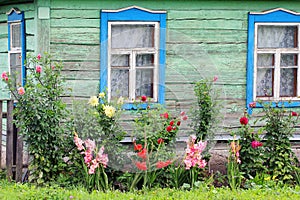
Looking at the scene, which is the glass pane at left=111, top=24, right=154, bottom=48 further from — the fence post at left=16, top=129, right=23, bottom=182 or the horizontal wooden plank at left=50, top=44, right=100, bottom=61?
the fence post at left=16, top=129, right=23, bottom=182

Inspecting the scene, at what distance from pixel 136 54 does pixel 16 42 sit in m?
2.26

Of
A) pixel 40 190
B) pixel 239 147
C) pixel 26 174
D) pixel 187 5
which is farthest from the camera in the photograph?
pixel 187 5

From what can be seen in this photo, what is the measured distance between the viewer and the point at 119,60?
364 inches

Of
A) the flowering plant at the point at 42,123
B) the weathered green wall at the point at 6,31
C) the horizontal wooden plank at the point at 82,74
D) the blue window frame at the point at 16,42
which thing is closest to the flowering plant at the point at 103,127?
the flowering plant at the point at 42,123

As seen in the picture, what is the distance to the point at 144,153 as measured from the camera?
7.62 meters

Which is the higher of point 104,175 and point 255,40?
point 255,40

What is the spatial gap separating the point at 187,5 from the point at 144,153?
2.87 metres

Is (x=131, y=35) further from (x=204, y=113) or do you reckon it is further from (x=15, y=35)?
(x=15, y=35)

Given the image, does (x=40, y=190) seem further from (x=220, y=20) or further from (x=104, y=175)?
(x=220, y=20)

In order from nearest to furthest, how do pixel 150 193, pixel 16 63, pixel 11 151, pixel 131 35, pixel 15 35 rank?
pixel 150 193, pixel 11 151, pixel 131 35, pixel 15 35, pixel 16 63

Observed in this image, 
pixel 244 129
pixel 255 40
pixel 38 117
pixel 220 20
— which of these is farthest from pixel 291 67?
pixel 38 117

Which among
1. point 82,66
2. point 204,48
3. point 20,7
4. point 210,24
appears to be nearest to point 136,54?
point 82,66

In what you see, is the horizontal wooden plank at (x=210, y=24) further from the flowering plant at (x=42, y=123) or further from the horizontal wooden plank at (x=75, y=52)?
the flowering plant at (x=42, y=123)

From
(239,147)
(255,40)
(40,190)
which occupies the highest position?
(255,40)
